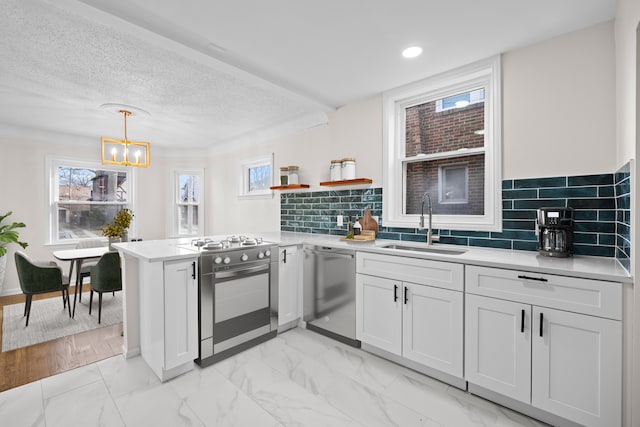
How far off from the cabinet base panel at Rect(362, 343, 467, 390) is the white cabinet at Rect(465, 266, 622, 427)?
5.6 inches

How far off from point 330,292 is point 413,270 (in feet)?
3.03

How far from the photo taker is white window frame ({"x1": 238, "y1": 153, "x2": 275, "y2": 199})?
15.0ft

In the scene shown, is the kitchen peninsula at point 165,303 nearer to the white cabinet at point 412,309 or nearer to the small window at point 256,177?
the white cabinet at point 412,309

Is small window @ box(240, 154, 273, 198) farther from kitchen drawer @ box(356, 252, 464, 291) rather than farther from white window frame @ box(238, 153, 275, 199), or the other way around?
kitchen drawer @ box(356, 252, 464, 291)

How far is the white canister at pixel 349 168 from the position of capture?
3.35m

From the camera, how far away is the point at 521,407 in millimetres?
1844

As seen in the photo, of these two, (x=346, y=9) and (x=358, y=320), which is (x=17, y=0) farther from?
(x=358, y=320)

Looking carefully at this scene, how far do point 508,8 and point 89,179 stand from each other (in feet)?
20.3

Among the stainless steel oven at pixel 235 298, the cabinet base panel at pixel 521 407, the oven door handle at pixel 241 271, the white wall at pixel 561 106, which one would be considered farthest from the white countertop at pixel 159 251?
the white wall at pixel 561 106

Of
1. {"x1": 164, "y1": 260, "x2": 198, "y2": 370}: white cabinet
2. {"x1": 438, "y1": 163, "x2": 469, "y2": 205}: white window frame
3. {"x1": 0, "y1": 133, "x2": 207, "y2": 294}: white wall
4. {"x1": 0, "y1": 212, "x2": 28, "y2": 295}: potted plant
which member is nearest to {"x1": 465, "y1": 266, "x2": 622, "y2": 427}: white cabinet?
{"x1": 438, "y1": 163, "x2": 469, "y2": 205}: white window frame

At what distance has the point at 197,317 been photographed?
235 cm

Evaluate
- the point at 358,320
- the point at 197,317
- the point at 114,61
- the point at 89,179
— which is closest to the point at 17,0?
the point at 114,61

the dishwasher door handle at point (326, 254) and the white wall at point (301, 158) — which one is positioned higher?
the white wall at point (301, 158)

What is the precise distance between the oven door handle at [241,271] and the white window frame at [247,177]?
189 centimetres
